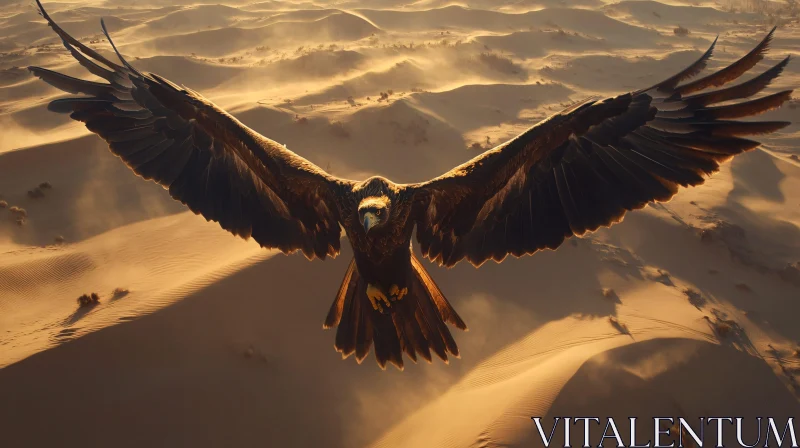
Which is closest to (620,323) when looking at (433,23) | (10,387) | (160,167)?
(160,167)

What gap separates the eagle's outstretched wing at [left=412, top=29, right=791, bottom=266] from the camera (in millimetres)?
3131

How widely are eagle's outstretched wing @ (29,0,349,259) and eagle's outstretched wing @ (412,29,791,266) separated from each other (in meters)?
1.04

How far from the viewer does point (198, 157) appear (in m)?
4.23

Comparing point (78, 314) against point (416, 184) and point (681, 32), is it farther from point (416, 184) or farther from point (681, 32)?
point (681, 32)

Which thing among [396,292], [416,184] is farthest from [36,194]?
[416,184]

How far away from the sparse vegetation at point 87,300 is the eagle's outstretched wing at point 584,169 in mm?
4441

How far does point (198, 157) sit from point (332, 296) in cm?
291

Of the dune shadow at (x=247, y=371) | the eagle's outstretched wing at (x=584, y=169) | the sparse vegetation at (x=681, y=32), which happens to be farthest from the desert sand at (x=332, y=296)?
the sparse vegetation at (x=681, y=32)

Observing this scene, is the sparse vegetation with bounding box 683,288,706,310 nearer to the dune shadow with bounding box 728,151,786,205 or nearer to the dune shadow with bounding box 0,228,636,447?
the dune shadow with bounding box 0,228,636,447

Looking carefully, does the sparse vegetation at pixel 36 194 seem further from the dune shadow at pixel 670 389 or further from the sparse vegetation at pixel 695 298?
the sparse vegetation at pixel 695 298

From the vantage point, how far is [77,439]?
4.55 m

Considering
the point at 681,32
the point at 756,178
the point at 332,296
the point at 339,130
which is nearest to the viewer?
the point at 332,296

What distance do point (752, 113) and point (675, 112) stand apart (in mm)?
489

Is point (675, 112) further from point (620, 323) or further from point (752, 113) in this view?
point (620, 323)
